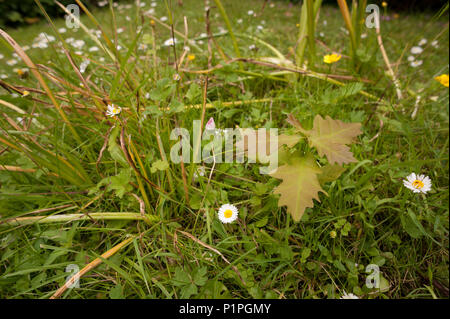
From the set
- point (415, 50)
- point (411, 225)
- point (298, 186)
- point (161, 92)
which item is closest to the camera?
point (298, 186)

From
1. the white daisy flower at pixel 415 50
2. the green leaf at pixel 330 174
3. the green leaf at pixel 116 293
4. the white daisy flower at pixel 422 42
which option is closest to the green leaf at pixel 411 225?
the green leaf at pixel 330 174

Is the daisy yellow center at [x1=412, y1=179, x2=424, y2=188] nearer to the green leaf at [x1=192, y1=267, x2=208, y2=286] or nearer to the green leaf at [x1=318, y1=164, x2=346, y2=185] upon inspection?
the green leaf at [x1=318, y1=164, x2=346, y2=185]

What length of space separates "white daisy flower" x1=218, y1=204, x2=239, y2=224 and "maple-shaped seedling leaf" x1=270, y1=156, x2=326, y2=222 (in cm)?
24

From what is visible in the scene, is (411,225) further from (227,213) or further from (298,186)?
(227,213)

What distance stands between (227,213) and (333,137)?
42 cm

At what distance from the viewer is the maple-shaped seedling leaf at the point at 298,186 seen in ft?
2.06

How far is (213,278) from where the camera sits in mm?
741

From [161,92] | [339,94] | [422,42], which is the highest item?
[422,42]

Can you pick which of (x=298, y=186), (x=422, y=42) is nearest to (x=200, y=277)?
(x=298, y=186)

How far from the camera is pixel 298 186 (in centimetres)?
65

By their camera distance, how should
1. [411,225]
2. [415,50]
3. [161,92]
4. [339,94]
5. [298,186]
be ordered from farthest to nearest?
[415,50] → [339,94] → [161,92] → [411,225] → [298,186]

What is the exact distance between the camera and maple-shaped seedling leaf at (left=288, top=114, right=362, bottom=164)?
64 centimetres
